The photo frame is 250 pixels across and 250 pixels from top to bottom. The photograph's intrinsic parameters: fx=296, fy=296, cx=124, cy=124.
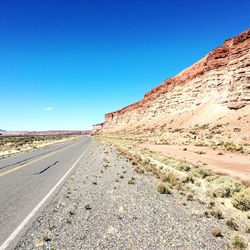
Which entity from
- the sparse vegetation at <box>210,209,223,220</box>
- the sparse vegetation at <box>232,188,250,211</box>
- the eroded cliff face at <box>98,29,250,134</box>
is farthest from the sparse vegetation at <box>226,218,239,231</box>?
the eroded cliff face at <box>98,29,250,134</box>

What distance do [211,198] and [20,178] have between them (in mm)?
9143

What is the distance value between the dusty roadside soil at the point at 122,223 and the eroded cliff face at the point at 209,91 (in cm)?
4869

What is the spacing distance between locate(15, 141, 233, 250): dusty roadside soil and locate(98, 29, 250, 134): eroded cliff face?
48687mm

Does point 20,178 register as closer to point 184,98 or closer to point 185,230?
point 185,230

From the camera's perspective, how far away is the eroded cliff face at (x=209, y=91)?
60134 millimetres

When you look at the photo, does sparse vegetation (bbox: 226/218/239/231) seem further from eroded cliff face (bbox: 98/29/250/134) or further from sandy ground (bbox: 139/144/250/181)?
eroded cliff face (bbox: 98/29/250/134)

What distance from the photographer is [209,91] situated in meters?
72.8

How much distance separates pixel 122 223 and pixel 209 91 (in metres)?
69.5

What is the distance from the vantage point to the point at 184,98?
275ft

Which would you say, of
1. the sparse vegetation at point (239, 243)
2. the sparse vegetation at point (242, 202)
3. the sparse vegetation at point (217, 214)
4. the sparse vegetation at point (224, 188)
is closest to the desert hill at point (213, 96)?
the sparse vegetation at point (224, 188)

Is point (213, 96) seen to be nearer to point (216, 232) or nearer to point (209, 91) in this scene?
point (209, 91)

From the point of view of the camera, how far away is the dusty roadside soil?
6.03 metres

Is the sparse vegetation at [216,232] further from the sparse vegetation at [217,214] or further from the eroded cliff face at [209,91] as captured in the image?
the eroded cliff face at [209,91]

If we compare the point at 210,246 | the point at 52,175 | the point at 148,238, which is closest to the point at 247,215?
the point at 210,246
